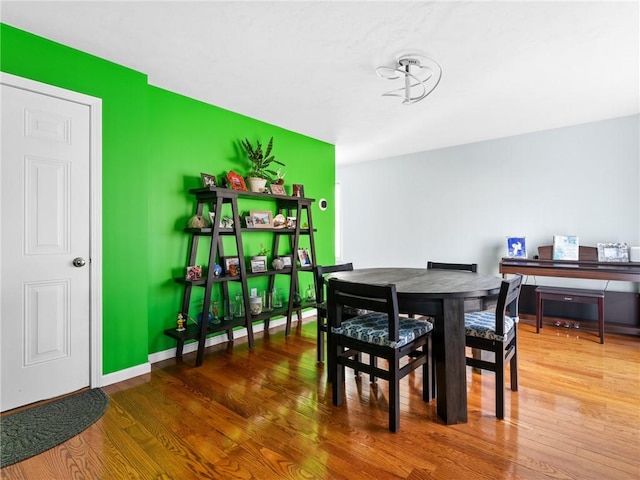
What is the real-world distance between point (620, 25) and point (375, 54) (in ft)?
5.13

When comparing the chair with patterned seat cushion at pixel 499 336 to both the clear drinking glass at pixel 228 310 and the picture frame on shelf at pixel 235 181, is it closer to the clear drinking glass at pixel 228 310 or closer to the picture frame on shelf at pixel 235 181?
the clear drinking glass at pixel 228 310

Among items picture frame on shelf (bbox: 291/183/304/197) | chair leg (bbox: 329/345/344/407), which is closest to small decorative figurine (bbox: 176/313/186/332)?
chair leg (bbox: 329/345/344/407)

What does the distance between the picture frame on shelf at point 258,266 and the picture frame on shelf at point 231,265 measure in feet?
0.66

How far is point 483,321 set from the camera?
222 centimetres

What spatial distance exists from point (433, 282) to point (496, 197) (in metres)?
3.17

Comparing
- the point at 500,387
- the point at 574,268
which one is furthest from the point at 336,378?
the point at 574,268

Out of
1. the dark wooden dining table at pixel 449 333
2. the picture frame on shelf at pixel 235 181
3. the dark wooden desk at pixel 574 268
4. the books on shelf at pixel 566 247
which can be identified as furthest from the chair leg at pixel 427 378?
the books on shelf at pixel 566 247

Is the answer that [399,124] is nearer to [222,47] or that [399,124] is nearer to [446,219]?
[446,219]

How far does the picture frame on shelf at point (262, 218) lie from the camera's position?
364 centimetres

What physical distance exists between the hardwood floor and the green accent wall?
52 cm

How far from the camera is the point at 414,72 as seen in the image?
2721mm

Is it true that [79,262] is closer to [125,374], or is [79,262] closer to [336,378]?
[125,374]

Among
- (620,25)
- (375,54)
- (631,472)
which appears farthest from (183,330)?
(620,25)

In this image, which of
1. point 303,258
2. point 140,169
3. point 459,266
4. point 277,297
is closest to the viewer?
point 140,169
